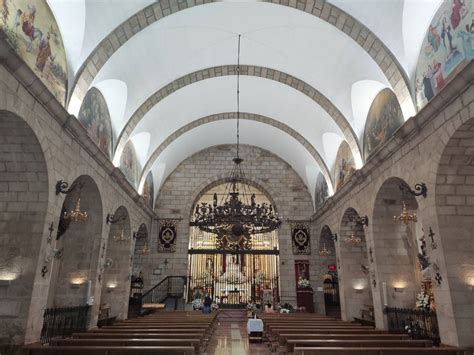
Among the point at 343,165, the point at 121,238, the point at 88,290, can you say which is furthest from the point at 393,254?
the point at 88,290

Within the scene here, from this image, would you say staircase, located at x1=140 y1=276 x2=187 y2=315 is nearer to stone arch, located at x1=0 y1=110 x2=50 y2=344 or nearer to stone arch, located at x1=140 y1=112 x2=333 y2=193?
stone arch, located at x1=140 y1=112 x2=333 y2=193

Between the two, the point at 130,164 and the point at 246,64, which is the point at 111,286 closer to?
the point at 130,164

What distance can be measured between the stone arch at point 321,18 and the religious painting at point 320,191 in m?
8.45

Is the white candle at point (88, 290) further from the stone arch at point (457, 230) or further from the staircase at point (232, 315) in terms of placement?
the stone arch at point (457, 230)

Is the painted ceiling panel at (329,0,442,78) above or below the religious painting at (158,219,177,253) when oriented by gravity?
above

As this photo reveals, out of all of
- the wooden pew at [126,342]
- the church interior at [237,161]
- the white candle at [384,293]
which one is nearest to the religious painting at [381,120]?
the church interior at [237,161]

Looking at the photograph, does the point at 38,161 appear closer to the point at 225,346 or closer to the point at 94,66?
the point at 94,66

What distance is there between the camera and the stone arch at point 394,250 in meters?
10.1

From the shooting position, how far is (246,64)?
1287 cm

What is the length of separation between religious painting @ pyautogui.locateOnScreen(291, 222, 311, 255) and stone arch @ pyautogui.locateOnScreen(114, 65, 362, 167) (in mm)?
7857

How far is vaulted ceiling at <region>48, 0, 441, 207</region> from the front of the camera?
855 cm

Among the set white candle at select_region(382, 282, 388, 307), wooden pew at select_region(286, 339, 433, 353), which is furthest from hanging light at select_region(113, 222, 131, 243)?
white candle at select_region(382, 282, 388, 307)

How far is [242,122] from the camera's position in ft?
59.0

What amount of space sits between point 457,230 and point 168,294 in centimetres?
1393
